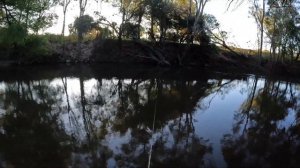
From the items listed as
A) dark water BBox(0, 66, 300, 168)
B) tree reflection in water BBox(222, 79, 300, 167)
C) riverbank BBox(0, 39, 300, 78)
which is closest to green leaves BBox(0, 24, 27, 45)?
riverbank BBox(0, 39, 300, 78)

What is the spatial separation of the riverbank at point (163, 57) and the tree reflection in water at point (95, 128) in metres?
15.9

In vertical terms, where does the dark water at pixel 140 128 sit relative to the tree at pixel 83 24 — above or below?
below

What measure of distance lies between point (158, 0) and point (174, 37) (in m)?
4.22

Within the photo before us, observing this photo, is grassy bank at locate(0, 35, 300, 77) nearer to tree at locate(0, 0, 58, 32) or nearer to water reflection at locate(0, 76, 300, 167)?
tree at locate(0, 0, 58, 32)

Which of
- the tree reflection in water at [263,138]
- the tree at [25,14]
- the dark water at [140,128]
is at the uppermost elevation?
the tree at [25,14]

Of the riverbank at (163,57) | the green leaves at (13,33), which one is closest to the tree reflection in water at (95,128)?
the green leaves at (13,33)

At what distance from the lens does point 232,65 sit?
36125 mm

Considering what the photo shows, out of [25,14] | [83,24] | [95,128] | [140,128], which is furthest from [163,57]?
[95,128]

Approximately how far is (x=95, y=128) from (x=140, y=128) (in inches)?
47.0

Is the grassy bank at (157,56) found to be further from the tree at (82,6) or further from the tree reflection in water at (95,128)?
the tree reflection in water at (95,128)

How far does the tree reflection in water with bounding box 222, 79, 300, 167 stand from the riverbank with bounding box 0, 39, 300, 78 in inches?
739

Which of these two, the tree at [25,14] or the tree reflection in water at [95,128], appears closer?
the tree reflection in water at [95,128]

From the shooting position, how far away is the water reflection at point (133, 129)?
6699mm

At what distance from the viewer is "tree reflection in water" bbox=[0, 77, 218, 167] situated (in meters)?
6.55
